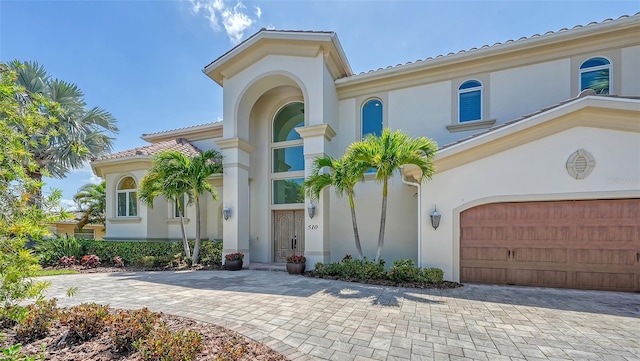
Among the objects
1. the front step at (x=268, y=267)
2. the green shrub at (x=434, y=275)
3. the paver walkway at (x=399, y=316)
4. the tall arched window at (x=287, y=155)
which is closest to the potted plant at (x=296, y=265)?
the front step at (x=268, y=267)

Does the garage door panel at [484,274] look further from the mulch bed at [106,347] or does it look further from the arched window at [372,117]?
the mulch bed at [106,347]

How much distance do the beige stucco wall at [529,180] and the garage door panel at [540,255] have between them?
58.0 inches

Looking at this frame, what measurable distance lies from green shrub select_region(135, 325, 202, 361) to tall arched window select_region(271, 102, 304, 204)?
8.87m

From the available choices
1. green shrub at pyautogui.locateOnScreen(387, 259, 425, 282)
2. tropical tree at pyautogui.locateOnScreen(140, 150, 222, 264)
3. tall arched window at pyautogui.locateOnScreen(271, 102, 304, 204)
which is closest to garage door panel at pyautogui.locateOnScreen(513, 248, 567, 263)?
green shrub at pyautogui.locateOnScreen(387, 259, 425, 282)

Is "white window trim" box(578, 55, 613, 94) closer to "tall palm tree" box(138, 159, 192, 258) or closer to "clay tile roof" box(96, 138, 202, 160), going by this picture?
"tall palm tree" box(138, 159, 192, 258)

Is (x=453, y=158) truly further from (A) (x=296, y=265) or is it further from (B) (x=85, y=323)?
(B) (x=85, y=323)

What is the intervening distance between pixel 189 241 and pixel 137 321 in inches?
396

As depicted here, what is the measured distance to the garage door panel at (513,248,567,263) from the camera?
764 centimetres

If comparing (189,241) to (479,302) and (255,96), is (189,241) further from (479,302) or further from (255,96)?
(479,302)

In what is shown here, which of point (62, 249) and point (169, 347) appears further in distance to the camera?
point (62, 249)

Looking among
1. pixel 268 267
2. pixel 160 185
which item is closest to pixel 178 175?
pixel 160 185

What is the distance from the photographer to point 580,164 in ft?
24.3

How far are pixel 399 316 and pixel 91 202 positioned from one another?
71.5 ft

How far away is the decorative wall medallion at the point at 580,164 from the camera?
24.1 feet
